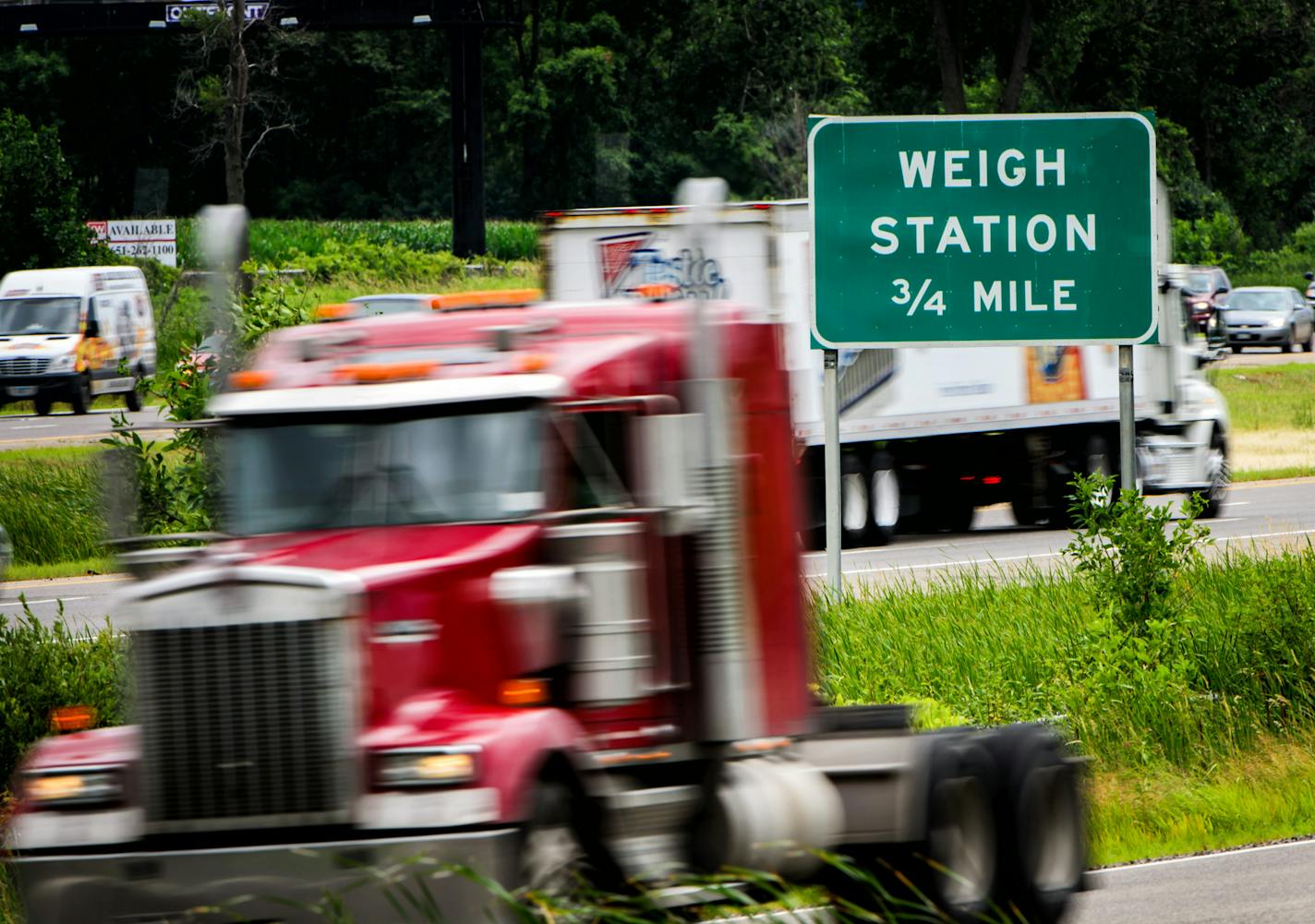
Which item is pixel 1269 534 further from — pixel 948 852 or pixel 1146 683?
pixel 948 852

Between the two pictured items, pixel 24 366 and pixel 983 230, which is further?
pixel 24 366

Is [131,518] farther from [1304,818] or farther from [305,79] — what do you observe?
[305,79]

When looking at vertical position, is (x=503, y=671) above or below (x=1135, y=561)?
above

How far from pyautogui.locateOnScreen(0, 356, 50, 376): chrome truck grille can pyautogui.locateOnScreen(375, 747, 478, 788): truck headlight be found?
35110mm

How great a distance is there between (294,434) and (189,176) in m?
81.8

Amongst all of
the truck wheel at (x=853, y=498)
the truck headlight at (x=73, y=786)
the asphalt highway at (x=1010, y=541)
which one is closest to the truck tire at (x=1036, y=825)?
the truck headlight at (x=73, y=786)

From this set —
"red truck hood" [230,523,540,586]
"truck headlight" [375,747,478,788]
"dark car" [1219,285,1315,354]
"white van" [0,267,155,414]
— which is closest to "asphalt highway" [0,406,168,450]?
"white van" [0,267,155,414]

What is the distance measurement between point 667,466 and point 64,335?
111ft

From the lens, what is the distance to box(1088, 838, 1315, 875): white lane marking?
1080 cm

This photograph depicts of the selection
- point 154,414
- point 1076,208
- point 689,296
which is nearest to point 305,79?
point 154,414

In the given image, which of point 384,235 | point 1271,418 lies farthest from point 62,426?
point 384,235

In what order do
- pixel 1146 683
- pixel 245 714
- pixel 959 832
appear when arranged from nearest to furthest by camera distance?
pixel 245 714, pixel 959 832, pixel 1146 683

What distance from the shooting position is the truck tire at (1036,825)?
29.5ft

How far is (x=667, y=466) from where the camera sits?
8.05 m
